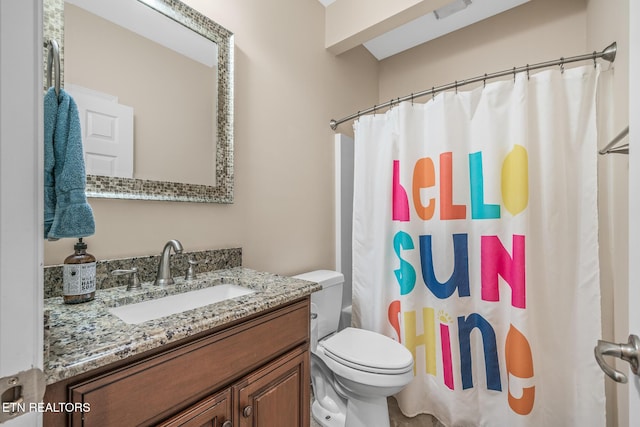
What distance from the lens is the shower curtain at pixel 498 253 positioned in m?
1.28

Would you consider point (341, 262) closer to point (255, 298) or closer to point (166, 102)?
point (255, 298)

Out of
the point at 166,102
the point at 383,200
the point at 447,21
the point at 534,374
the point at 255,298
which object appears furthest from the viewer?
the point at 447,21

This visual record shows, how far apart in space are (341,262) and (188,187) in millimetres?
1239

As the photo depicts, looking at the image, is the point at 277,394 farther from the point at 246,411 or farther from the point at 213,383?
the point at 213,383

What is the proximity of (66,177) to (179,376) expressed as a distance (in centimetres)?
56

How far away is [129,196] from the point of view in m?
1.01

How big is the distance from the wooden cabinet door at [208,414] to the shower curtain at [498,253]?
118cm

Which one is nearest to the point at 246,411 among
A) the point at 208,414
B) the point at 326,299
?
the point at 208,414

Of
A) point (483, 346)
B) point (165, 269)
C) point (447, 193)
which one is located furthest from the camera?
point (447, 193)

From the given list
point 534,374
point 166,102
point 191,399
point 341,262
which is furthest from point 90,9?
point 534,374

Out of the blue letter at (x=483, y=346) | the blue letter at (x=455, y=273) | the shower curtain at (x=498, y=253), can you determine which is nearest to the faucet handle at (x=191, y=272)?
the shower curtain at (x=498, y=253)

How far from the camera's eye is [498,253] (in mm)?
1393

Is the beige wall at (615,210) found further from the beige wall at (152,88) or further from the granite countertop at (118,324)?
the beige wall at (152,88)

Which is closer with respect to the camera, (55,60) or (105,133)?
(55,60)
